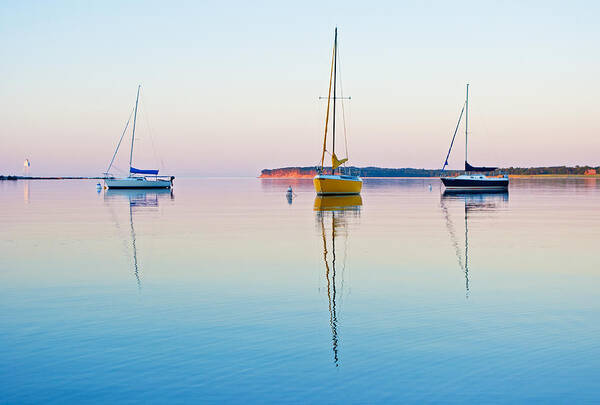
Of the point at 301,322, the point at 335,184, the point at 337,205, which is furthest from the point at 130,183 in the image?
the point at 301,322

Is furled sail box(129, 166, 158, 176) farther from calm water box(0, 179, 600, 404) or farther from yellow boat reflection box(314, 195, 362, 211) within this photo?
calm water box(0, 179, 600, 404)

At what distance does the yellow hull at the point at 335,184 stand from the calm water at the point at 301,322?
3580cm

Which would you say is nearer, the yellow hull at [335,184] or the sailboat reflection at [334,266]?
the sailboat reflection at [334,266]

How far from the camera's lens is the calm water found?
24.0ft

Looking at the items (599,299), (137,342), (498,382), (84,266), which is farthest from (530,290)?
(84,266)

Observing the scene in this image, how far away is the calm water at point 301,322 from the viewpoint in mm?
7328

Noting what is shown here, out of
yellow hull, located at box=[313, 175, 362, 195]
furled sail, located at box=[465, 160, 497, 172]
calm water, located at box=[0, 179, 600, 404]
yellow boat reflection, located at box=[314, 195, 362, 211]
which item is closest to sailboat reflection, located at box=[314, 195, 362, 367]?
calm water, located at box=[0, 179, 600, 404]

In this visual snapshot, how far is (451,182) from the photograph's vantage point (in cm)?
Answer: 9019

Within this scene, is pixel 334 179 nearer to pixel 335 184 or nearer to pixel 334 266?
pixel 335 184

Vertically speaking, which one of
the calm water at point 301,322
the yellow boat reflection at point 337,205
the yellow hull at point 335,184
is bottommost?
the calm water at point 301,322

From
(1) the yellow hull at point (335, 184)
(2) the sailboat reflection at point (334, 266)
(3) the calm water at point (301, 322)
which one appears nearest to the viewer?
(3) the calm water at point (301, 322)

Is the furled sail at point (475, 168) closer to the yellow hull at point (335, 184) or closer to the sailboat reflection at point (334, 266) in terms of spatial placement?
the yellow hull at point (335, 184)

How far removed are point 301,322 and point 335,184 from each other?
4904 centimetres

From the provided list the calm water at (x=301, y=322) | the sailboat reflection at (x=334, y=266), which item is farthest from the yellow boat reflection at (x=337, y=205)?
the calm water at (x=301, y=322)
